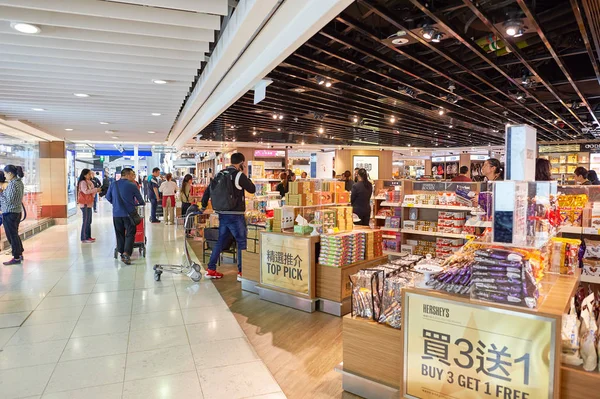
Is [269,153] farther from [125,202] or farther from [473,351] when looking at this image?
[473,351]

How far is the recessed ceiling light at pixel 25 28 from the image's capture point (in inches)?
132

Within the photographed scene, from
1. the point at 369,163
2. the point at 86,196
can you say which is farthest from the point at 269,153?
the point at 86,196

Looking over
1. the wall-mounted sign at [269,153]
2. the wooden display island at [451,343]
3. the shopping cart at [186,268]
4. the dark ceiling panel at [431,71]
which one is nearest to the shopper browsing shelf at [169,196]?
the dark ceiling panel at [431,71]

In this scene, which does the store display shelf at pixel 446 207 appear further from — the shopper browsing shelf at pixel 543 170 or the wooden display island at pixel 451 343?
the wooden display island at pixel 451 343

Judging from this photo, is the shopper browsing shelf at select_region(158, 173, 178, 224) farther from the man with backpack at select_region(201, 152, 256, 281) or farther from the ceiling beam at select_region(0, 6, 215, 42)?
the ceiling beam at select_region(0, 6, 215, 42)

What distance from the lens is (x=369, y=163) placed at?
17000 mm

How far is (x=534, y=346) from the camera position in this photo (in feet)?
6.29

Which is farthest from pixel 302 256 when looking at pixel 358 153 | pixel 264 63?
pixel 358 153

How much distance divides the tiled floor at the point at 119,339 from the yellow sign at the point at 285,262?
2.32 ft

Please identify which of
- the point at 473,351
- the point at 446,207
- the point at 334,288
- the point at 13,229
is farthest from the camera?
the point at 13,229

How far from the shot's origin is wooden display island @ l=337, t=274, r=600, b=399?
6.15 feet

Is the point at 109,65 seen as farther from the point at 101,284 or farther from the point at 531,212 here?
the point at 531,212

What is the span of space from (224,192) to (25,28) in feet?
9.19

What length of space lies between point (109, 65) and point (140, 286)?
116 inches
